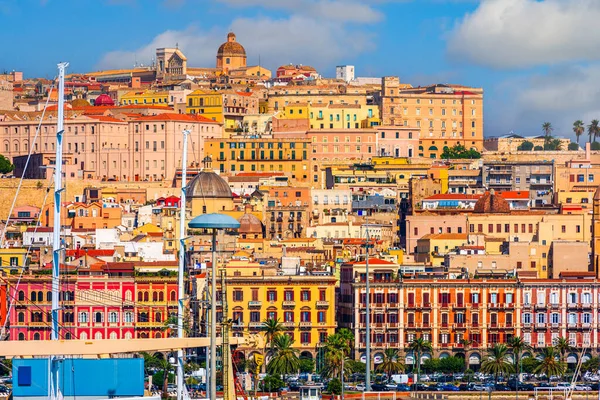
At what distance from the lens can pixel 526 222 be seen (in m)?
112

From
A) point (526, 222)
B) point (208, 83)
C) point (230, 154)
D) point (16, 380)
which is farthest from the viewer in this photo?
point (208, 83)

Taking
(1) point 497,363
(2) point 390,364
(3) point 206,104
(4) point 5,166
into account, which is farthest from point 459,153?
(1) point 497,363

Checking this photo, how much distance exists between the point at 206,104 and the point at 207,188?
29547 millimetres

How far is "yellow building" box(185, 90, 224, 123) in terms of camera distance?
15023 centimetres

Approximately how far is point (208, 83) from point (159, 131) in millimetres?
25083

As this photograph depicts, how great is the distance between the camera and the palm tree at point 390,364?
8919 cm

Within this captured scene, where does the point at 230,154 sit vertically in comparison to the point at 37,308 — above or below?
above

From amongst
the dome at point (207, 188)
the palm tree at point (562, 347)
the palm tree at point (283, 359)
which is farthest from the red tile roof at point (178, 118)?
the palm tree at point (562, 347)

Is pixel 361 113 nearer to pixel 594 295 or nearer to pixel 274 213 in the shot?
pixel 274 213

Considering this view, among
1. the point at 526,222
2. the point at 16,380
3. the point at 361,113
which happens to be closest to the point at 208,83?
the point at 361,113

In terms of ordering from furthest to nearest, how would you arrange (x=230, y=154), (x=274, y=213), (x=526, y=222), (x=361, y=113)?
(x=361, y=113), (x=230, y=154), (x=274, y=213), (x=526, y=222)

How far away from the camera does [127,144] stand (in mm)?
143500

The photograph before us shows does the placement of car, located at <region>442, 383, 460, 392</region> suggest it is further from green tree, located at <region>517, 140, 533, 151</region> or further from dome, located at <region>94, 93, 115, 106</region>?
green tree, located at <region>517, 140, 533, 151</region>

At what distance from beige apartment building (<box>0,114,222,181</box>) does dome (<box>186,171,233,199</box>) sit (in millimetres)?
17787
